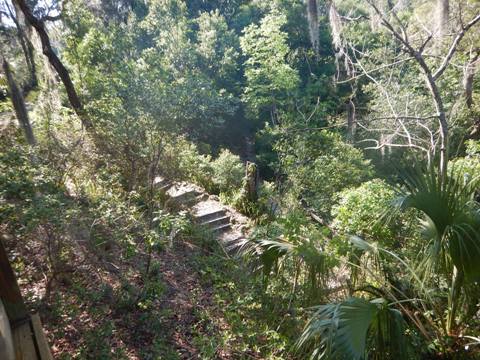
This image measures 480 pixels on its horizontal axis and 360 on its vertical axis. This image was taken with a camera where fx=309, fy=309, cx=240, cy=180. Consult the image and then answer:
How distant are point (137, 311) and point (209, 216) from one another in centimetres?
319

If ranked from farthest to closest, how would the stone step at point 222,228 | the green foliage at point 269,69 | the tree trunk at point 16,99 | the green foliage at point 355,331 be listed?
the green foliage at point 269,69 < the stone step at point 222,228 < the tree trunk at point 16,99 < the green foliage at point 355,331

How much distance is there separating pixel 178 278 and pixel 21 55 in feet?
24.2

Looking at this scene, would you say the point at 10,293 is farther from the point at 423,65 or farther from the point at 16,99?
the point at 423,65

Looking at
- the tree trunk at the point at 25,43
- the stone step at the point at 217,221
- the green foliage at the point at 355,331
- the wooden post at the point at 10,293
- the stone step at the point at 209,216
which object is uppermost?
the tree trunk at the point at 25,43

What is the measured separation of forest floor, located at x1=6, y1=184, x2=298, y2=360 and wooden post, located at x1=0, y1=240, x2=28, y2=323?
1.49ft

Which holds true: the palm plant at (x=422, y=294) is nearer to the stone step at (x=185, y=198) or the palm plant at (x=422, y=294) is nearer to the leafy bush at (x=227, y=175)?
the stone step at (x=185, y=198)

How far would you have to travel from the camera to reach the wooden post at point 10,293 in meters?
2.12

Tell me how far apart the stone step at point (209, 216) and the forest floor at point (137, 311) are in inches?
80.8

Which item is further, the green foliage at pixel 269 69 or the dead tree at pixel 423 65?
the green foliage at pixel 269 69

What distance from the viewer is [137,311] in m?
3.73

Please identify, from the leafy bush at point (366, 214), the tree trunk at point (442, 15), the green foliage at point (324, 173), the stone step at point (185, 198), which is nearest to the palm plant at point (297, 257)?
the leafy bush at point (366, 214)

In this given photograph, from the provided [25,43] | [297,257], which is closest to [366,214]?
[297,257]

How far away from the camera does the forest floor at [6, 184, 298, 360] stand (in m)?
3.02

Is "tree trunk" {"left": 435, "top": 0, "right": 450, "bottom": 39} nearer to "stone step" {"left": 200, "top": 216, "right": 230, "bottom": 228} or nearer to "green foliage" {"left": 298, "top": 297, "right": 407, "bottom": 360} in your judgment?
"stone step" {"left": 200, "top": 216, "right": 230, "bottom": 228}
